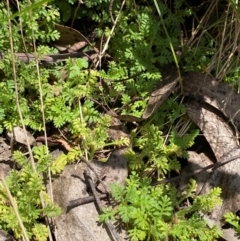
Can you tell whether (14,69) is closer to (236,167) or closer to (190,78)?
(190,78)

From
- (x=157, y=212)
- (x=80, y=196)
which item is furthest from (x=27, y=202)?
(x=157, y=212)

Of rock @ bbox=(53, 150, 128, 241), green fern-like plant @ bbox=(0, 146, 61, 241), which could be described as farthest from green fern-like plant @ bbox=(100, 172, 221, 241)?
green fern-like plant @ bbox=(0, 146, 61, 241)

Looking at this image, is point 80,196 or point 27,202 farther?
point 80,196

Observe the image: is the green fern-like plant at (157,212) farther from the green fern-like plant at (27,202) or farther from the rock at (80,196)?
the green fern-like plant at (27,202)

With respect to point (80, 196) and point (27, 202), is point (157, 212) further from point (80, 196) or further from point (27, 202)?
point (27, 202)

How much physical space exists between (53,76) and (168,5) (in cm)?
75

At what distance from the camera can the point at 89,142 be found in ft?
8.78

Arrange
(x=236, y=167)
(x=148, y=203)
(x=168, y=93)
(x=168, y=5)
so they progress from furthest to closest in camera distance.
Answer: (x=168, y=5) < (x=168, y=93) < (x=236, y=167) < (x=148, y=203)

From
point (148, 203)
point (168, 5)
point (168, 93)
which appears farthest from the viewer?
point (168, 5)

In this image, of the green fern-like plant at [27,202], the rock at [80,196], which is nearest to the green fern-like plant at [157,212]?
the rock at [80,196]

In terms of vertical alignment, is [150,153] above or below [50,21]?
below

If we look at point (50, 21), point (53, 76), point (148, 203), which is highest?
point (50, 21)

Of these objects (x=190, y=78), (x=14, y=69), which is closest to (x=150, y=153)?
(x=190, y=78)

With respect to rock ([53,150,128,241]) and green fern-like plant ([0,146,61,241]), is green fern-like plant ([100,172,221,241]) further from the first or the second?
green fern-like plant ([0,146,61,241])
